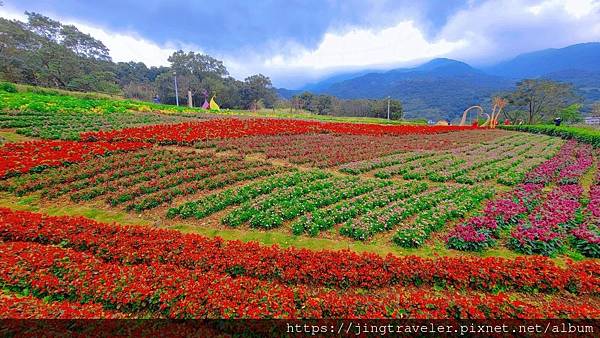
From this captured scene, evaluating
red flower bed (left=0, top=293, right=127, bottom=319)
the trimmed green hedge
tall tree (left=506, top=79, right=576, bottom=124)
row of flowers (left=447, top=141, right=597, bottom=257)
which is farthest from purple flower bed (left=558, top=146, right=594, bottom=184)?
tall tree (left=506, top=79, right=576, bottom=124)

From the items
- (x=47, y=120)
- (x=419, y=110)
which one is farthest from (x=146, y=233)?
(x=419, y=110)

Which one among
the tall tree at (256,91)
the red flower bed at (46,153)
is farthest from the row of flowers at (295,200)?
the tall tree at (256,91)

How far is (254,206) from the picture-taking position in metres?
8.51

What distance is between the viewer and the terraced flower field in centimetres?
431

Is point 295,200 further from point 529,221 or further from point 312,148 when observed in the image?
point 312,148

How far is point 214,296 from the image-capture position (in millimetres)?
4289

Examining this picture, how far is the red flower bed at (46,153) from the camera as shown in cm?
1047

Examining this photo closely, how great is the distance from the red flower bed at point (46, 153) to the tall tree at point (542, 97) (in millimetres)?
73860

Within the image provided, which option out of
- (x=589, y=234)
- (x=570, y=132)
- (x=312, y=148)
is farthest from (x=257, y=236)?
(x=570, y=132)

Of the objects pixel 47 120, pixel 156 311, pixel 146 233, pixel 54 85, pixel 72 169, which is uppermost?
pixel 54 85

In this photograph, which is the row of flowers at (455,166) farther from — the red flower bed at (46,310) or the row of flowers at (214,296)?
the red flower bed at (46,310)

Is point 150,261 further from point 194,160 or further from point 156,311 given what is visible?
point 194,160

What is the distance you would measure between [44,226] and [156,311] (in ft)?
13.8

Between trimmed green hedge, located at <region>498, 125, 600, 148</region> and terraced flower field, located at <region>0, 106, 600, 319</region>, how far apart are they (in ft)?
34.2
